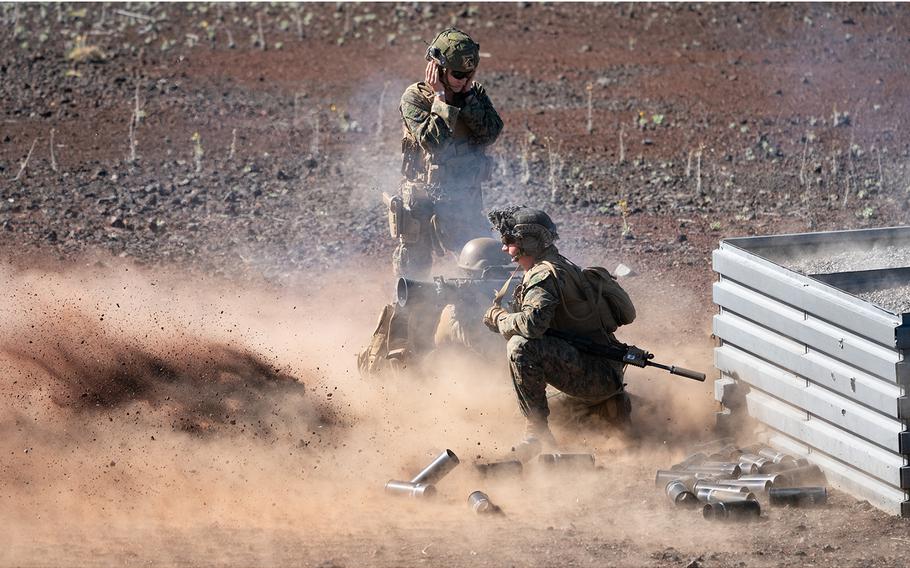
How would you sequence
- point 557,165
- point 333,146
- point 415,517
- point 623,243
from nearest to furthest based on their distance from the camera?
1. point 415,517
2. point 623,243
3. point 557,165
4. point 333,146

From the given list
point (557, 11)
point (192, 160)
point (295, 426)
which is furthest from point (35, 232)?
point (557, 11)

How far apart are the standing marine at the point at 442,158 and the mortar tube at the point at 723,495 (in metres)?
3.29

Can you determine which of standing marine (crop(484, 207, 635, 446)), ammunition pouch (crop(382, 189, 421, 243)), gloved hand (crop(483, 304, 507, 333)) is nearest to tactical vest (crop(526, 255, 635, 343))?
standing marine (crop(484, 207, 635, 446))

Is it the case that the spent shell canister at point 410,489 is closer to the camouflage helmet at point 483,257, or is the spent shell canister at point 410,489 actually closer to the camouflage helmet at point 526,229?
the camouflage helmet at point 526,229

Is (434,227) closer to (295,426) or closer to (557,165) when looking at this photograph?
(295,426)

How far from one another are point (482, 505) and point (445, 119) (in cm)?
337

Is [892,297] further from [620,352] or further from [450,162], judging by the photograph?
[450,162]

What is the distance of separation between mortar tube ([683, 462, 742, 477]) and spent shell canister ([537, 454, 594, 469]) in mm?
620

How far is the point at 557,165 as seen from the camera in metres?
16.3

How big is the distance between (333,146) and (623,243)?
5112 mm

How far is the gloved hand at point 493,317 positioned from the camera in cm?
882

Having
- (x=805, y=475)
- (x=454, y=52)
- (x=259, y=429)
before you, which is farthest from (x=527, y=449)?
(x=454, y=52)

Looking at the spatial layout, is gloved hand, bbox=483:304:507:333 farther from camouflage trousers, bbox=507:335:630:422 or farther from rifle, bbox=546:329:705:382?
rifle, bbox=546:329:705:382

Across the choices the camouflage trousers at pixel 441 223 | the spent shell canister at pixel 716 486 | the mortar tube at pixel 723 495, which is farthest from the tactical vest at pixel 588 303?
the camouflage trousers at pixel 441 223
